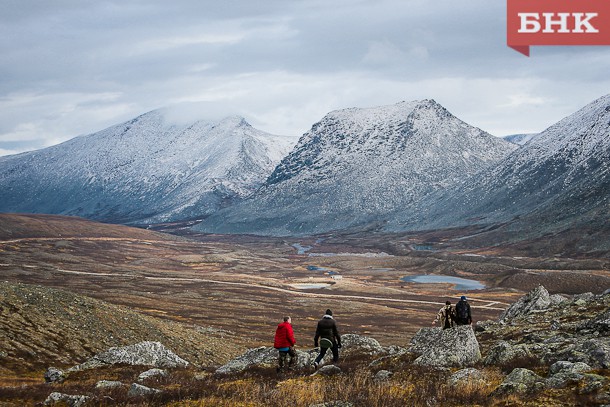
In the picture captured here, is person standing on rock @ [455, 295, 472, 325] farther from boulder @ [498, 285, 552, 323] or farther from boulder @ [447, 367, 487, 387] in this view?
boulder @ [447, 367, 487, 387]

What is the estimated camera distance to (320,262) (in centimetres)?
19575

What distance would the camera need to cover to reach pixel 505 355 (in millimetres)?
21375

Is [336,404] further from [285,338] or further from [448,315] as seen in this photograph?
[448,315]

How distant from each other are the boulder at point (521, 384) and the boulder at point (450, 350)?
5.02 meters

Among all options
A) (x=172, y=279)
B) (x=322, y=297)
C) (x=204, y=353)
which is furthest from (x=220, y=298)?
(x=204, y=353)

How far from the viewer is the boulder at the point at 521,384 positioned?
50.3ft

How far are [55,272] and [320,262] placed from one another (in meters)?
87.0

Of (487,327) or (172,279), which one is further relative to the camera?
(172,279)

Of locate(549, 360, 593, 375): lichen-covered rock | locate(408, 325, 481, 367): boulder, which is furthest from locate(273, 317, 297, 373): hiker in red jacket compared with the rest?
locate(549, 360, 593, 375): lichen-covered rock

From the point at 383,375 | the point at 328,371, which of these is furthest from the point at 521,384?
the point at 328,371

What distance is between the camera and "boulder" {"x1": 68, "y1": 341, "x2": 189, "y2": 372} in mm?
34969

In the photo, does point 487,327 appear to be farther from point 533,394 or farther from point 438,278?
point 438,278

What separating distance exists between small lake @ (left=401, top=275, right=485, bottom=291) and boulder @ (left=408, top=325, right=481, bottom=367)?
4539 inches

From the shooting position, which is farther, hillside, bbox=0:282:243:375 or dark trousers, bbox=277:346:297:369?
hillside, bbox=0:282:243:375
